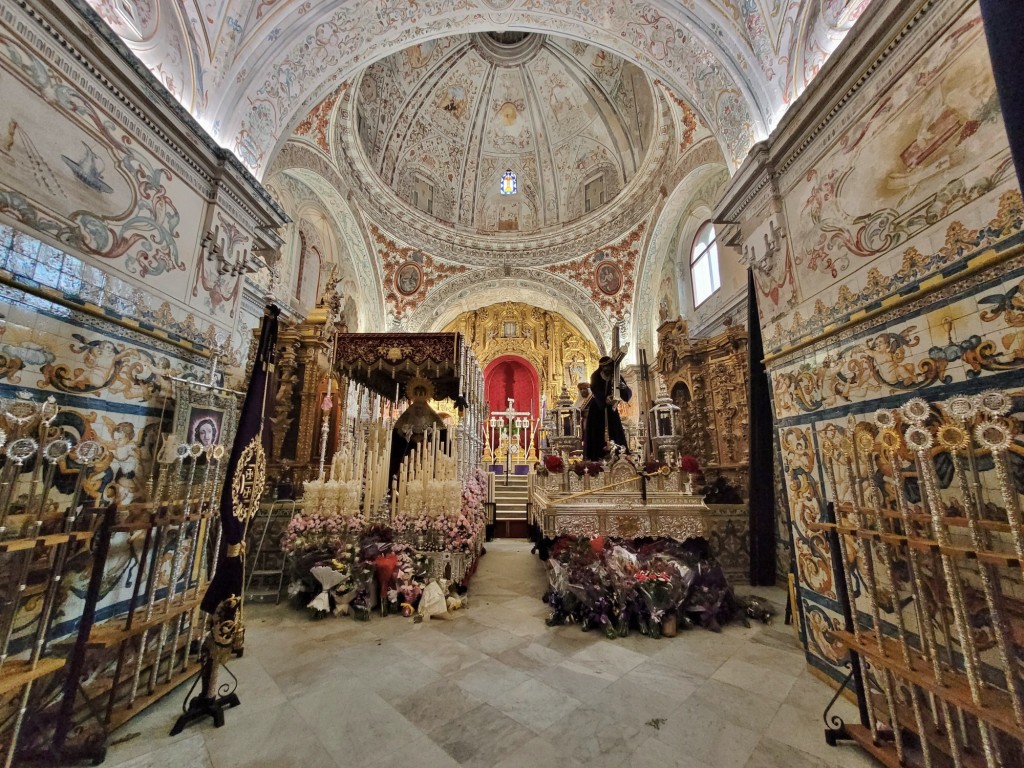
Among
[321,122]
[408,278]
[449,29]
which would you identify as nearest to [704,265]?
[449,29]

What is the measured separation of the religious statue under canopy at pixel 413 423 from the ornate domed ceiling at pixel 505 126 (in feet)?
21.1

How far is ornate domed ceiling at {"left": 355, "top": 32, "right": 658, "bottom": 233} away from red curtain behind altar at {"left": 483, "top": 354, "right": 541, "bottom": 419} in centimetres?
518

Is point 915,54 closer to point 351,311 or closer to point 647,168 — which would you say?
point 647,168

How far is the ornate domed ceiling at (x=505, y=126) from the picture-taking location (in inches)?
Answer: 408

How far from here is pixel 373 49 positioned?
459 centimetres

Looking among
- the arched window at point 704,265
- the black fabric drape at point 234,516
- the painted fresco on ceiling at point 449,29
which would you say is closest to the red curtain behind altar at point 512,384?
the arched window at point 704,265

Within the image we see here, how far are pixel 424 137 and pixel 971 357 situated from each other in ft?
43.5

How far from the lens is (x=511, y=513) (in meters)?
9.30

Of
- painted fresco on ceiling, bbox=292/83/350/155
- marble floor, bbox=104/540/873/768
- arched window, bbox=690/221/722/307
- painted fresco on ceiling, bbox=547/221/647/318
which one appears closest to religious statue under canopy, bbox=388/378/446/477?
marble floor, bbox=104/540/873/768

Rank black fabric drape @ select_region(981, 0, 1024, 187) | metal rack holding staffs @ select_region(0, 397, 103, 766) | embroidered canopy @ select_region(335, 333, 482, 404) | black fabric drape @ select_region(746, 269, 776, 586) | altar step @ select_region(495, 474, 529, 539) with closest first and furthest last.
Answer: black fabric drape @ select_region(981, 0, 1024, 187)
metal rack holding staffs @ select_region(0, 397, 103, 766)
black fabric drape @ select_region(746, 269, 776, 586)
embroidered canopy @ select_region(335, 333, 482, 404)
altar step @ select_region(495, 474, 529, 539)

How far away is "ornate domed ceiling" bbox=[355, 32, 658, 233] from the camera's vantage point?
1038cm

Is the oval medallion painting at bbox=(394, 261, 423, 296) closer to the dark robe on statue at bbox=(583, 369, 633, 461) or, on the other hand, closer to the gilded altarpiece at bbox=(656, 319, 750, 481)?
the dark robe on statue at bbox=(583, 369, 633, 461)

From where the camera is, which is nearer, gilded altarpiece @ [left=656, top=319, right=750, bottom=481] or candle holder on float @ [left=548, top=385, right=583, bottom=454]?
gilded altarpiece @ [left=656, top=319, right=750, bottom=481]

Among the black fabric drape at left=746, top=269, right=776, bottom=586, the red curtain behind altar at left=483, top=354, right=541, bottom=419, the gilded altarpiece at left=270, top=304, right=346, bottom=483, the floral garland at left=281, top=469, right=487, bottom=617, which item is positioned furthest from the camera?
the red curtain behind altar at left=483, top=354, right=541, bottom=419
